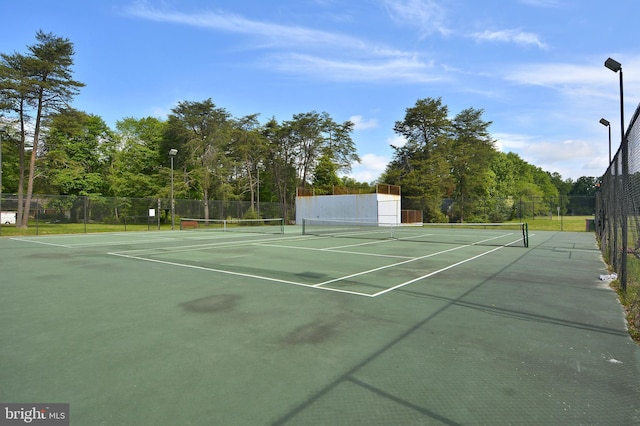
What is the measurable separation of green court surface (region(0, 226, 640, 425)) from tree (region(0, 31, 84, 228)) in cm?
2931

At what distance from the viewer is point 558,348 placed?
12.1ft

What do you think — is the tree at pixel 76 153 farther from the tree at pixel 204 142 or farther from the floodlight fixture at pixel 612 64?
the floodlight fixture at pixel 612 64

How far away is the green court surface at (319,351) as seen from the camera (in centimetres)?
252

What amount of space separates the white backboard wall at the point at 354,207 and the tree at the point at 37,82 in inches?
971

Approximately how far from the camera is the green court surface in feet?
8.27

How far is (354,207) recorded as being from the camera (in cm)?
3741

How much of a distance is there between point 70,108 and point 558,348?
37.3 metres

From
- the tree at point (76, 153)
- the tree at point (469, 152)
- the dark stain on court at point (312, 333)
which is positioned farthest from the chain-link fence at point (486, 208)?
the dark stain on court at point (312, 333)

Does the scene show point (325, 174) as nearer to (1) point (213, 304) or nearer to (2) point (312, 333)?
(1) point (213, 304)

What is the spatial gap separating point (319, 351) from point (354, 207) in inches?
1343

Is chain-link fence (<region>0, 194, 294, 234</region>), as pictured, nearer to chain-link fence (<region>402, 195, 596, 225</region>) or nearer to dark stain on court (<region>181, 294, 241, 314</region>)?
chain-link fence (<region>402, 195, 596, 225</region>)

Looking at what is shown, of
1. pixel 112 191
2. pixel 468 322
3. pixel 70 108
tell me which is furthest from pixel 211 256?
pixel 112 191

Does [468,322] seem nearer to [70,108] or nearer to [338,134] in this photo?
[70,108]

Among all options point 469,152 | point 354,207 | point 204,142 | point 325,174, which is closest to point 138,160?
point 204,142
